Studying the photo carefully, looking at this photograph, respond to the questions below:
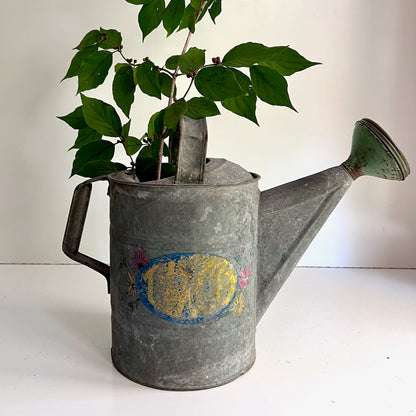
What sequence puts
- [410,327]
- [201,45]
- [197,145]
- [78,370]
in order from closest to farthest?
[197,145] < [78,370] < [410,327] < [201,45]

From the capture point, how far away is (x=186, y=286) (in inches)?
32.6

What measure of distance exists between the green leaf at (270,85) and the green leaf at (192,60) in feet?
0.25

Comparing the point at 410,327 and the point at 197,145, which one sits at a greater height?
the point at 197,145

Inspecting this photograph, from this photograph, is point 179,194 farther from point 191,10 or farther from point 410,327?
point 410,327

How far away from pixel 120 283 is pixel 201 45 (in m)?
0.75

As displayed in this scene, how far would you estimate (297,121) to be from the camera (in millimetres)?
1470

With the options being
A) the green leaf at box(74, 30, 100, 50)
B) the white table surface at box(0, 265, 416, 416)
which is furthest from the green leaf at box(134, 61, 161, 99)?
the white table surface at box(0, 265, 416, 416)

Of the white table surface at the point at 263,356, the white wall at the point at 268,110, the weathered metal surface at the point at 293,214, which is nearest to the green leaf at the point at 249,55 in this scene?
the weathered metal surface at the point at 293,214

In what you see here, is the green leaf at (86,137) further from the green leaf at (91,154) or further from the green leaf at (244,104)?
the green leaf at (244,104)

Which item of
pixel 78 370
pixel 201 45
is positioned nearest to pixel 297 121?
pixel 201 45

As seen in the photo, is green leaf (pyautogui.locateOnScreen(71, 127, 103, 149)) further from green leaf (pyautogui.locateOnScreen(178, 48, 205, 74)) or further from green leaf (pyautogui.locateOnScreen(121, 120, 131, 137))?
green leaf (pyautogui.locateOnScreen(178, 48, 205, 74))

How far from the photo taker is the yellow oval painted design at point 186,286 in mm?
826

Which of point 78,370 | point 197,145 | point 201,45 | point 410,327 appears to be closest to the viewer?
point 197,145

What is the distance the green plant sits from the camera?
798mm
